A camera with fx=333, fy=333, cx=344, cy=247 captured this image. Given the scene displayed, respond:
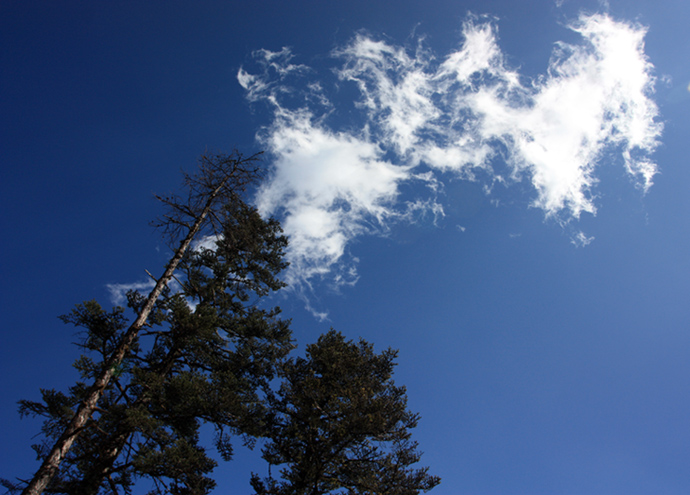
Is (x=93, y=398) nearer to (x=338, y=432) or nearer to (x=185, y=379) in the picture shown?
(x=185, y=379)

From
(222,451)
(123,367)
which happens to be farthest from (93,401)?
(222,451)

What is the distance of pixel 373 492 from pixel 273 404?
16.8ft

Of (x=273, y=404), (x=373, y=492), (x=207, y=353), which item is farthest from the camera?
(x=273, y=404)

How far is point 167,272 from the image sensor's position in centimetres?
1103

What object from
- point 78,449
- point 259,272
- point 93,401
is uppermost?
point 259,272

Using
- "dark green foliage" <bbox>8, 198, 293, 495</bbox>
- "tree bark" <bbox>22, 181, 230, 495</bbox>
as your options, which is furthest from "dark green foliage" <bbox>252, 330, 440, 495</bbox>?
"tree bark" <bbox>22, 181, 230, 495</bbox>

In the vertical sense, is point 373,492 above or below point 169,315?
below

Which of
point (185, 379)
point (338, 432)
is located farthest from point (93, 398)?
point (338, 432)

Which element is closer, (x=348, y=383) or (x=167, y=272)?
(x=167, y=272)

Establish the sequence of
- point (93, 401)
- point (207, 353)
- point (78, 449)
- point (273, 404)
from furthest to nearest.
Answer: point (273, 404)
point (207, 353)
point (78, 449)
point (93, 401)

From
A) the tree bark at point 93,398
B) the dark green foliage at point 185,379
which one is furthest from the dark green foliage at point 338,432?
the tree bark at point 93,398

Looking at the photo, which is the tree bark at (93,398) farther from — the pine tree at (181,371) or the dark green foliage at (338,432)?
the dark green foliage at (338,432)

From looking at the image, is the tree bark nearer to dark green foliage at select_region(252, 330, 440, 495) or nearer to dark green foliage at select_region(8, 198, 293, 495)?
dark green foliage at select_region(8, 198, 293, 495)

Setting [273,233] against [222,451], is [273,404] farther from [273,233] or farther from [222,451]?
[273,233]
